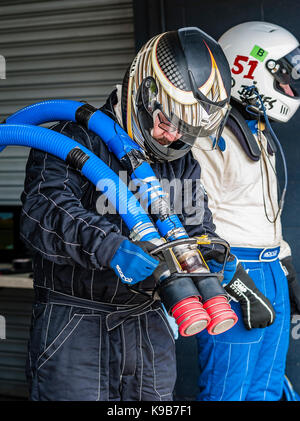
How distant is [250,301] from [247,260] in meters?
0.22

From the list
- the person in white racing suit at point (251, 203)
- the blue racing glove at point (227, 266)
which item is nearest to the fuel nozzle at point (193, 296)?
the blue racing glove at point (227, 266)

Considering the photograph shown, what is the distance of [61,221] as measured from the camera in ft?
4.79

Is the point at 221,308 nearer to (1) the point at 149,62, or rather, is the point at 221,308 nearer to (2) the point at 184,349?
(1) the point at 149,62

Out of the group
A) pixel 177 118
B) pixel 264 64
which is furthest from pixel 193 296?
pixel 264 64

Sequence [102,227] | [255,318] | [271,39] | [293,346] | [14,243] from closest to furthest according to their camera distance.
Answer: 1. [102,227]
2. [255,318]
3. [271,39]
4. [293,346]
5. [14,243]

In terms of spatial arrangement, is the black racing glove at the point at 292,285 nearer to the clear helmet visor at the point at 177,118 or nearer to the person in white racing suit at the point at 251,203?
the person in white racing suit at the point at 251,203

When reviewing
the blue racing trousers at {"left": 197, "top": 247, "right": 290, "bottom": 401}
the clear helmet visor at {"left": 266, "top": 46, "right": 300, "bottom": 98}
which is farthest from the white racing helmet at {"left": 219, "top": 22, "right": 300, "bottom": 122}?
the blue racing trousers at {"left": 197, "top": 247, "right": 290, "bottom": 401}

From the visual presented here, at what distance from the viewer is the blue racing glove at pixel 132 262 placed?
1.37m

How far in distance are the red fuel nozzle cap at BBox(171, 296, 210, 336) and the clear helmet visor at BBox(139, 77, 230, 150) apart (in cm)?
54

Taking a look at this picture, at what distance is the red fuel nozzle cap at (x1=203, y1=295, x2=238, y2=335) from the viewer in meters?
1.43

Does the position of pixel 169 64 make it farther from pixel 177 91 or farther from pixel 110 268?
pixel 110 268

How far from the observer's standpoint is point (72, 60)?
3289 millimetres

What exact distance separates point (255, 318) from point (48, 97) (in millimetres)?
1950

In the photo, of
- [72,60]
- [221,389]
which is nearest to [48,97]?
[72,60]
